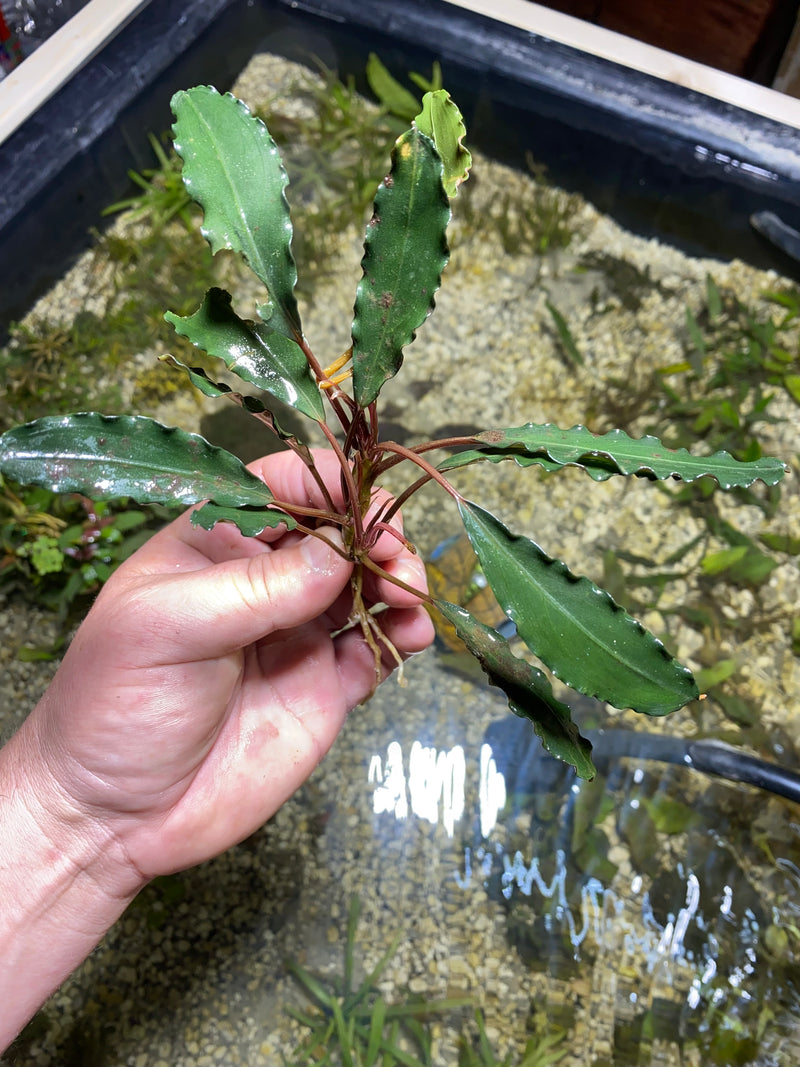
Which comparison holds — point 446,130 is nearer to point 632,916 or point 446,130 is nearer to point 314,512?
point 314,512

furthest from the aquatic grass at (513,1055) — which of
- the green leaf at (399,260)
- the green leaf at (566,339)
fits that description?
the green leaf at (566,339)

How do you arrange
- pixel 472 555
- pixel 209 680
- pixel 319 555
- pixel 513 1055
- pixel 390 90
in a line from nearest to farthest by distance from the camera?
pixel 319 555
pixel 209 680
pixel 513 1055
pixel 472 555
pixel 390 90

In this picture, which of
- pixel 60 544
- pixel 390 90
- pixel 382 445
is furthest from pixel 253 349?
pixel 390 90

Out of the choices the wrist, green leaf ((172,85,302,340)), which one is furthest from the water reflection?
green leaf ((172,85,302,340))

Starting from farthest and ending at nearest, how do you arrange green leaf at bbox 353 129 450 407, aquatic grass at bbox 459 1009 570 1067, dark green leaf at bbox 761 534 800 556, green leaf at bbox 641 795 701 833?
dark green leaf at bbox 761 534 800 556 → green leaf at bbox 641 795 701 833 → aquatic grass at bbox 459 1009 570 1067 → green leaf at bbox 353 129 450 407

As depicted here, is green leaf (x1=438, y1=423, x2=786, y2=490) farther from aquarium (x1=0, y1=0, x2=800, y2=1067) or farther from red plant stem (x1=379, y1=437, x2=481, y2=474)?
aquarium (x1=0, y1=0, x2=800, y2=1067)

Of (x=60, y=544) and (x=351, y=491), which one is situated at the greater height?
(x=351, y=491)
